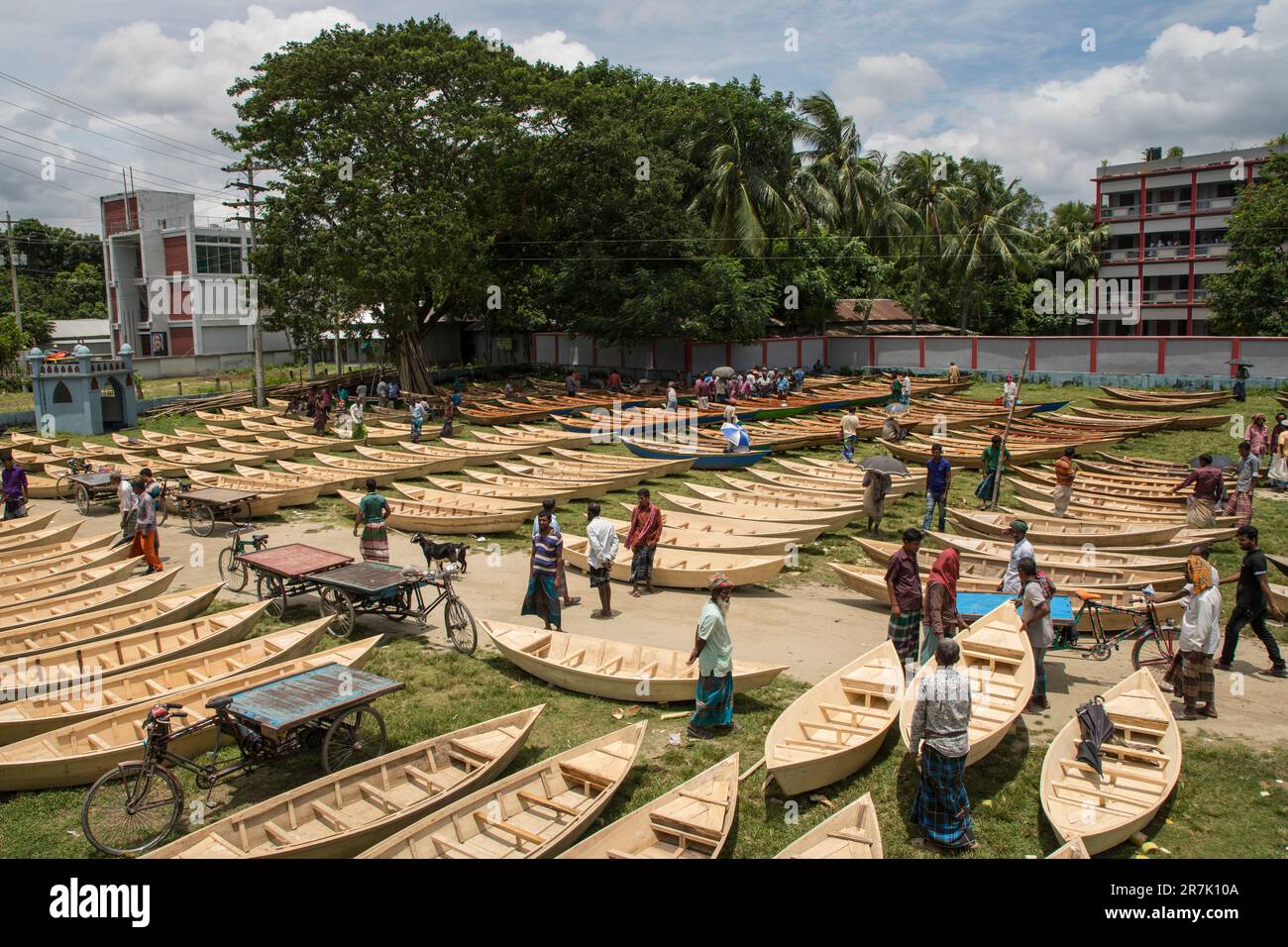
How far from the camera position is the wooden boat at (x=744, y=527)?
17438mm

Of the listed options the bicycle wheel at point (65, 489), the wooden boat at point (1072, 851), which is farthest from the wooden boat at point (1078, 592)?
the bicycle wheel at point (65, 489)

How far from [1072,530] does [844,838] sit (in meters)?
12.5

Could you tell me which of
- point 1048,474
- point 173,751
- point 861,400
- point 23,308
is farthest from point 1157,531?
point 23,308

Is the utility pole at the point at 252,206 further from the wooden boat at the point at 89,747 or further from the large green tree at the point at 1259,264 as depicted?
the large green tree at the point at 1259,264

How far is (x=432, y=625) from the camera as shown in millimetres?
13703

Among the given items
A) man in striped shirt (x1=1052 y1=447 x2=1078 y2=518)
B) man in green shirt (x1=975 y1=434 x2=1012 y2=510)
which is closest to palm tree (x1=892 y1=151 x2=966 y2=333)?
man in green shirt (x1=975 y1=434 x2=1012 y2=510)

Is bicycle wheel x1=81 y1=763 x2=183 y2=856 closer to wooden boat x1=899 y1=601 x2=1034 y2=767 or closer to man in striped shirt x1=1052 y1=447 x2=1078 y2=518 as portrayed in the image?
wooden boat x1=899 y1=601 x2=1034 y2=767

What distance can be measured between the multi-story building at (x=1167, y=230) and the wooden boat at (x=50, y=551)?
58949 mm

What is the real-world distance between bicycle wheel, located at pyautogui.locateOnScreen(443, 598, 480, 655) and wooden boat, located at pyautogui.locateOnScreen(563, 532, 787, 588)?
8.93 feet

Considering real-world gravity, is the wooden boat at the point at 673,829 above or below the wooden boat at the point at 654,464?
below

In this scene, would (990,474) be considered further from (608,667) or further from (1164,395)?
(1164,395)

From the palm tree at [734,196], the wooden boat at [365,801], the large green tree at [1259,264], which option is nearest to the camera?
the wooden boat at [365,801]

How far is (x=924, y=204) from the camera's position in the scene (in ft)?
168

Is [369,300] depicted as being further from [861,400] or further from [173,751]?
[173,751]
